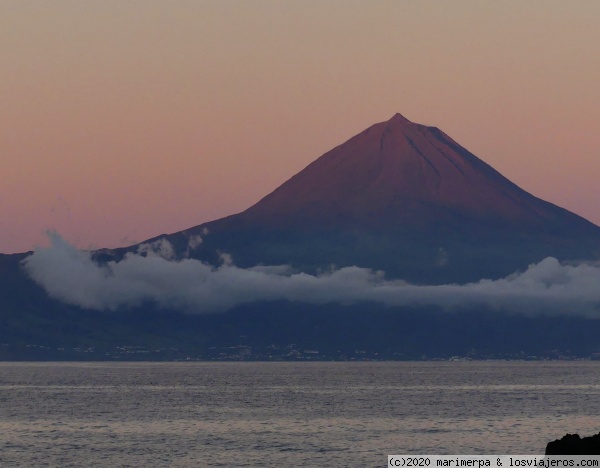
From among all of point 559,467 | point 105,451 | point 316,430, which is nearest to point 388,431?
point 316,430

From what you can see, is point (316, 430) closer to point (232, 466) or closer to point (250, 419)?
point (250, 419)

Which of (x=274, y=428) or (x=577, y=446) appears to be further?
(x=274, y=428)

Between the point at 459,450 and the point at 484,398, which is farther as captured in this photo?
the point at 484,398

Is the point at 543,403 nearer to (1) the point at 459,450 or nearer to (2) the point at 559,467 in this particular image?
(1) the point at 459,450

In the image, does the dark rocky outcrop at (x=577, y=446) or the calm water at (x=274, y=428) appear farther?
the calm water at (x=274, y=428)

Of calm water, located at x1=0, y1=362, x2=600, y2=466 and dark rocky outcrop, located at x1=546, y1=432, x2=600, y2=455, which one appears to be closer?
dark rocky outcrop, located at x1=546, y1=432, x2=600, y2=455

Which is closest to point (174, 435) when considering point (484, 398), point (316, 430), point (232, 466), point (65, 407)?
point (316, 430)

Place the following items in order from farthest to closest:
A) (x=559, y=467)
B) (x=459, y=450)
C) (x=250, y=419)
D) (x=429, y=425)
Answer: (x=250, y=419), (x=429, y=425), (x=459, y=450), (x=559, y=467)

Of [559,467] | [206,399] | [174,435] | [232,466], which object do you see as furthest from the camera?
[206,399]

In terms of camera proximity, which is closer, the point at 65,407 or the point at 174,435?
the point at 174,435
